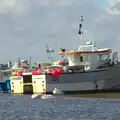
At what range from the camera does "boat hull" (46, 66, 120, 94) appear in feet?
274

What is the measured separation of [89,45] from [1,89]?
927 inches

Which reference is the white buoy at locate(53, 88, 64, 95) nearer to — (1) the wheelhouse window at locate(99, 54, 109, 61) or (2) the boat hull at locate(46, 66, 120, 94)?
(2) the boat hull at locate(46, 66, 120, 94)

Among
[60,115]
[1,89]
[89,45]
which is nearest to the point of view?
[60,115]

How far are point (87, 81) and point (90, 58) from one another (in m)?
4.20

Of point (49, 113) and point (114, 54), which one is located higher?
point (114, 54)

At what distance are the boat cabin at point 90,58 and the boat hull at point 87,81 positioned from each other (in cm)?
187

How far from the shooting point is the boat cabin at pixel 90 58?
85.5 metres

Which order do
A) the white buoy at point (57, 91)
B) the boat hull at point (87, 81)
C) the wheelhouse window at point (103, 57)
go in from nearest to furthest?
the white buoy at point (57, 91) → the boat hull at point (87, 81) → the wheelhouse window at point (103, 57)

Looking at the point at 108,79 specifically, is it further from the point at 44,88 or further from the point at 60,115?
the point at 60,115

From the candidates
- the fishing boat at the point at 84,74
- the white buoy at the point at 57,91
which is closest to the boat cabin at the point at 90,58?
the fishing boat at the point at 84,74

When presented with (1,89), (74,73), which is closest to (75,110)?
(74,73)

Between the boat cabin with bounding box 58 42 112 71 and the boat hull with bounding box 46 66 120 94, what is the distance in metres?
1.87

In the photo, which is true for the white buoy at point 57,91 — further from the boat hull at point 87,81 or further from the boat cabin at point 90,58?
the boat cabin at point 90,58

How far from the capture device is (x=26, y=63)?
12000cm
